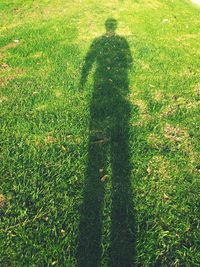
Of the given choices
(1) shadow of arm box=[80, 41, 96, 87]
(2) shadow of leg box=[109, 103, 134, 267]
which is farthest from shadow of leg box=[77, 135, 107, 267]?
(1) shadow of arm box=[80, 41, 96, 87]

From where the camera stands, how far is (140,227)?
3.29 m

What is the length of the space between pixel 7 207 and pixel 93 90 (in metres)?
3.09

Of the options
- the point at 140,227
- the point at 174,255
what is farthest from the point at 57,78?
the point at 174,255

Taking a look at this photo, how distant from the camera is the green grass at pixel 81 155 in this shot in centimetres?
312

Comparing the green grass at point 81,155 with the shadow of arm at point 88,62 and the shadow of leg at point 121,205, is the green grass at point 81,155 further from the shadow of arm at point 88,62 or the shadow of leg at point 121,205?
the shadow of arm at point 88,62

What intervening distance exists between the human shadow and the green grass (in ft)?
0.09

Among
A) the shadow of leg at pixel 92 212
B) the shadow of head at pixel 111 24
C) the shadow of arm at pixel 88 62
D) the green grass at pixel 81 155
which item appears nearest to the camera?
the shadow of leg at pixel 92 212

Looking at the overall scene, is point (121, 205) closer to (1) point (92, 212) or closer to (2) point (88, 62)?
(1) point (92, 212)

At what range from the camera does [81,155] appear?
13.6 ft

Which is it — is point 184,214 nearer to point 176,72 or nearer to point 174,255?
point 174,255

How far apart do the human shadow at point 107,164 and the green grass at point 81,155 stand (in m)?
0.03

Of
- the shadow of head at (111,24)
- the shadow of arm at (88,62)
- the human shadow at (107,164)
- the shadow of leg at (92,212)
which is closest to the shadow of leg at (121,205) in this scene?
the human shadow at (107,164)

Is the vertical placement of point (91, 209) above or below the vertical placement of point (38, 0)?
below

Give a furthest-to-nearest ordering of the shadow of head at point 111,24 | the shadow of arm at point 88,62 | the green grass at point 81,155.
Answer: the shadow of head at point 111,24, the shadow of arm at point 88,62, the green grass at point 81,155
